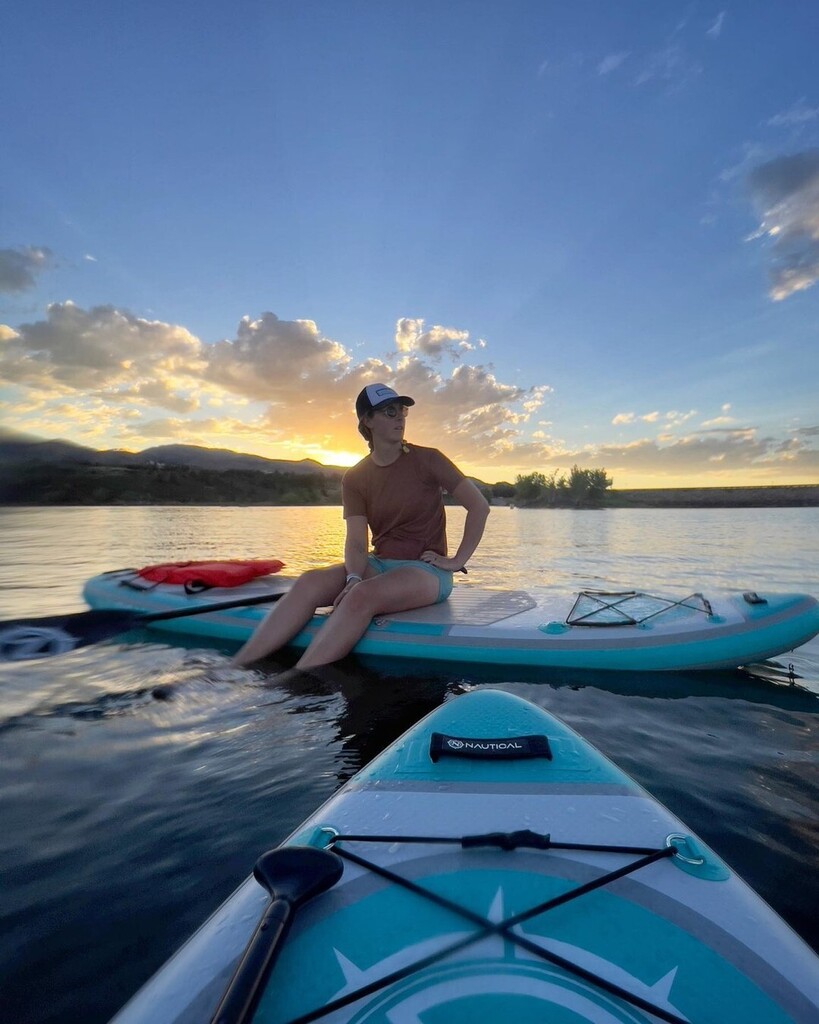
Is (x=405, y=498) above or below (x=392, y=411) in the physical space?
below

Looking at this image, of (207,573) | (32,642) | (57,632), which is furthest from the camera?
(207,573)

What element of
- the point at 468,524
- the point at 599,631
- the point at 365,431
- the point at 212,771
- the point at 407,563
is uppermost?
the point at 365,431

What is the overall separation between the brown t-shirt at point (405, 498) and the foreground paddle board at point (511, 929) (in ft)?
9.47

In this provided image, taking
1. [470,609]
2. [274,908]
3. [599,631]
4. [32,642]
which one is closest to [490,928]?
[274,908]

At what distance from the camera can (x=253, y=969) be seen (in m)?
1.00

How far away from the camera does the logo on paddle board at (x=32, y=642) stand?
4582 mm

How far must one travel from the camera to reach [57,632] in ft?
16.1


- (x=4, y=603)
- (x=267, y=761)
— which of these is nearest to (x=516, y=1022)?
(x=267, y=761)

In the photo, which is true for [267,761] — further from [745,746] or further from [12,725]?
[745,746]

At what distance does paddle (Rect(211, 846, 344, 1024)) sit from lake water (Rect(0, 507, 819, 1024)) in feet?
2.38

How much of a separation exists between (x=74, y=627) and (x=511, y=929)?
500 cm

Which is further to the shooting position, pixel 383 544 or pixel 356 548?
pixel 383 544

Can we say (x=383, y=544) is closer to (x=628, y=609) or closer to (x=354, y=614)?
(x=354, y=614)

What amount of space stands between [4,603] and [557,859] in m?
7.82
